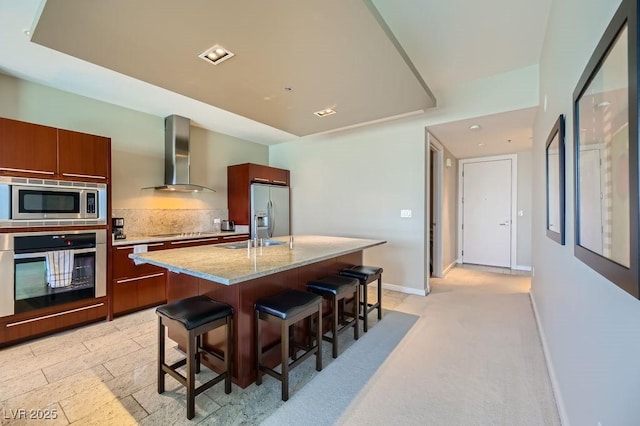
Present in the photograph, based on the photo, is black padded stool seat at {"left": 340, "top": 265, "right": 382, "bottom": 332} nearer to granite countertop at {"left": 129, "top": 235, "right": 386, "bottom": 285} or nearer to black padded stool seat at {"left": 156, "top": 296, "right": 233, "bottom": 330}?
granite countertop at {"left": 129, "top": 235, "right": 386, "bottom": 285}

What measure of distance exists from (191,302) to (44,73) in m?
3.06

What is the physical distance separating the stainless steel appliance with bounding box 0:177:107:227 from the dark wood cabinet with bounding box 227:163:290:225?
2.10 meters

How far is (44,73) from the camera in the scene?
2.96 m

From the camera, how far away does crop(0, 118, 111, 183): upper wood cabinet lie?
8.54 feet

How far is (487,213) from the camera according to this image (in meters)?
5.93

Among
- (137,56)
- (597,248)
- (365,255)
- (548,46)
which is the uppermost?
(548,46)

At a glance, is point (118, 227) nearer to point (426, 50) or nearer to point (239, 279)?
point (239, 279)

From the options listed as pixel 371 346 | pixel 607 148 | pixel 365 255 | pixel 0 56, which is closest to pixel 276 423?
pixel 371 346

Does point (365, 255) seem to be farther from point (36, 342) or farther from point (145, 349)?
point (36, 342)

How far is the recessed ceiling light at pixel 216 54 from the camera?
2055 millimetres

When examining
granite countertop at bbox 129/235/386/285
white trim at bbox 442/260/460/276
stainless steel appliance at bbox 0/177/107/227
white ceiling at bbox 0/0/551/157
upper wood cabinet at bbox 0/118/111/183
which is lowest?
white trim at bbox 442/260/460/276

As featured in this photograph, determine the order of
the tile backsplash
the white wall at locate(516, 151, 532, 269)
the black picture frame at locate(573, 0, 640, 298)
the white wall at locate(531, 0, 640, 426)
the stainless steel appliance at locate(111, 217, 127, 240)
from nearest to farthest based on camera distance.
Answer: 1. the black picture frame at locate(573, 0, 640, 298)
2. the white wall at locate(531, 0, 640, 426)
3. the stainless steel appliance at locate(111, 217, 127, 240)
4. the tile backsplash
5. the white wall at locate(516, 151, 532, 269)

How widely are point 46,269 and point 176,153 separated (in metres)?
2.07

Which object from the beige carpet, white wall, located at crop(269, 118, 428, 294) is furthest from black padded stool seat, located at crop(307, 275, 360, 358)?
white wall, located at crop(269, 118, 428, 294)
